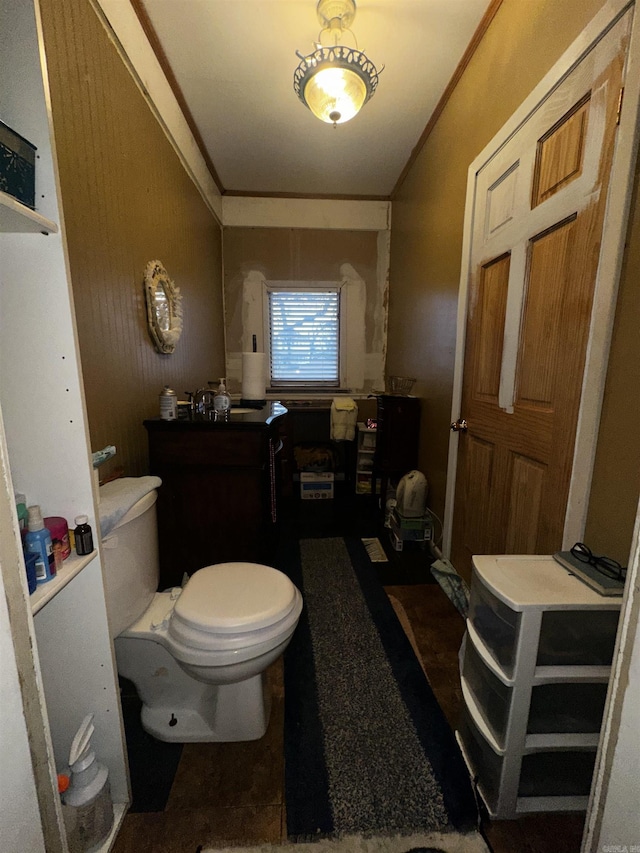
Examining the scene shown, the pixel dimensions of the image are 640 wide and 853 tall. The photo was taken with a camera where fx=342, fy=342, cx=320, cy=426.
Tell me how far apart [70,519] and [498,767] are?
4.11ft

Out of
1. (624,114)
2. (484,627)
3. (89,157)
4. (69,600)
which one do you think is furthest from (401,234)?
(69,600)

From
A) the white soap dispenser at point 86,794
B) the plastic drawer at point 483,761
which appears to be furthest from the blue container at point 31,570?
the plastic drawer at point 483,761

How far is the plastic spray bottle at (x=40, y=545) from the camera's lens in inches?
26.0

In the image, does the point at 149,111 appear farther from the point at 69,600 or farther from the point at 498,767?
the point at 498,767

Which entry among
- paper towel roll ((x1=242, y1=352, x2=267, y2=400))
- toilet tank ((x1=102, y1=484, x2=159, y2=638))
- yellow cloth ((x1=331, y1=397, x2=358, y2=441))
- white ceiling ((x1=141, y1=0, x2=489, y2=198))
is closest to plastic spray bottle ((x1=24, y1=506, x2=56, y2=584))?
toilet tank ((x1=102, y1=484, x2=159, y2=638))

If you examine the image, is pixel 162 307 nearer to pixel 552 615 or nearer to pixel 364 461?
pixel 552 615

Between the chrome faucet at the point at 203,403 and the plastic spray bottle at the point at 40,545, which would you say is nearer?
the plastic spray bottle at the point at 40,545

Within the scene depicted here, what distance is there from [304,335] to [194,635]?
3080mm

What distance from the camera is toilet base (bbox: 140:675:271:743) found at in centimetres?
112

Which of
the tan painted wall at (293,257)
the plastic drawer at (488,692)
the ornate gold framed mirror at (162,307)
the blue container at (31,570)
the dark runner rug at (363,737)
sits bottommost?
the dark runner rug at (363,737)

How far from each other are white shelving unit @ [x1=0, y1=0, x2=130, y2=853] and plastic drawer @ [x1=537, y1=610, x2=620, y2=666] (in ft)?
3.46

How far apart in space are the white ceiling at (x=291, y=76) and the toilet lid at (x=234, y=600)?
243cm

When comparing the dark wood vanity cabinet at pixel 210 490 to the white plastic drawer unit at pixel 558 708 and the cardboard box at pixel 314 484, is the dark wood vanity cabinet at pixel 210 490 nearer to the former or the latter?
the white plastic drawer unit at pixel 558 708

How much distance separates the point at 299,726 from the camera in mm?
1177
